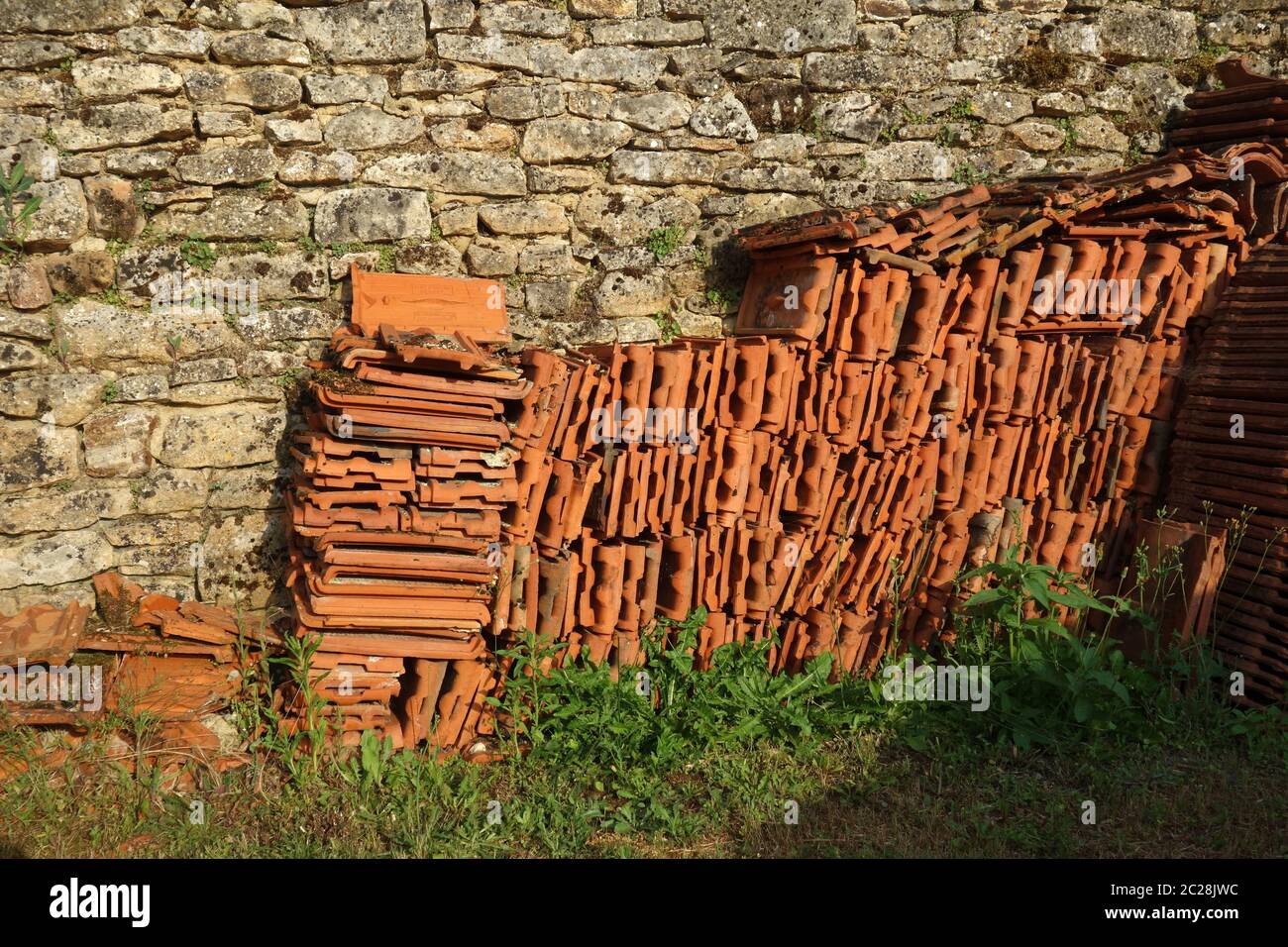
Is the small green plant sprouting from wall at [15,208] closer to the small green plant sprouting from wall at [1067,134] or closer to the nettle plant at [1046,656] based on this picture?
the nettle plant at [1046,656]

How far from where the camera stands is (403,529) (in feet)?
14.8

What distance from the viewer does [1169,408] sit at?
578 cm

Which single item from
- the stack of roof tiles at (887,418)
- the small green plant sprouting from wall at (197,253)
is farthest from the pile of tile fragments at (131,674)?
the small green plant sprouting from wall at (197,253)

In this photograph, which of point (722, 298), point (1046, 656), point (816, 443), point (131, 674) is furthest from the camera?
point (722, 298)

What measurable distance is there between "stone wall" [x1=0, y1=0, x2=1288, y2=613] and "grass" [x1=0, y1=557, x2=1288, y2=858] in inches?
45.2

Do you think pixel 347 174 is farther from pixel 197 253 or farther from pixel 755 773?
pixel 755 773

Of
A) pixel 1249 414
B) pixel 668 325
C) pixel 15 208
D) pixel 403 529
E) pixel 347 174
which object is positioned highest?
pixel 347 174

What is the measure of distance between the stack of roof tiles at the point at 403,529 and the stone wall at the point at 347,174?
75 centimetres

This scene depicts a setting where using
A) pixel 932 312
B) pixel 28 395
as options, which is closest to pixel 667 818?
pixel 932 312

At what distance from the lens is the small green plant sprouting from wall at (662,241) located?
18.6ft

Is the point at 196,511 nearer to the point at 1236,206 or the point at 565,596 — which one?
the point at 565,596

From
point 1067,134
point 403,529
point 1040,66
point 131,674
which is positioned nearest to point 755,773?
point 403,529

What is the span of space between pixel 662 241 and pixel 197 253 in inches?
90.9

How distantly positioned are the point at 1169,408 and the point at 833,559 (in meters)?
2.12
